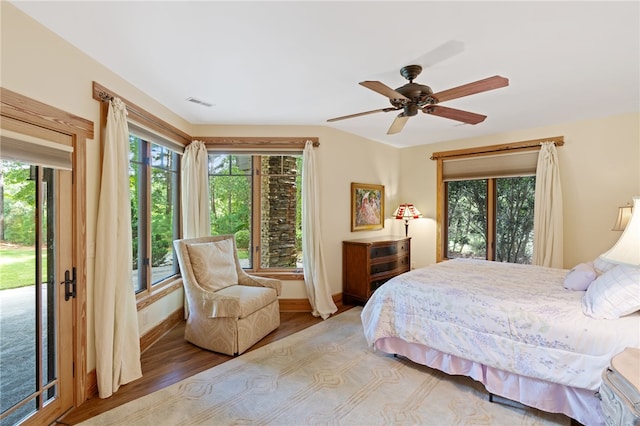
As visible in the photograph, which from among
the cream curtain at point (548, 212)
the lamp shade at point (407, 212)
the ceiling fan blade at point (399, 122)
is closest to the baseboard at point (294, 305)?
the lamp shade at point (407, 212)

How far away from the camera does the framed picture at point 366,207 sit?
15.3 feet

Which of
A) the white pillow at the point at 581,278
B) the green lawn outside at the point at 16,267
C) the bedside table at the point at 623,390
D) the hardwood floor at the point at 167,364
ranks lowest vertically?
the hardwood floor at the point at 167,364

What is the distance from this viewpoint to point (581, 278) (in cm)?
240

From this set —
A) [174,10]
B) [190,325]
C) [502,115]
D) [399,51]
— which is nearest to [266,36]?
[174,10]

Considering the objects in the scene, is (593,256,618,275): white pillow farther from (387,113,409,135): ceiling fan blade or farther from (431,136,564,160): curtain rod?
(431,136,564,160): curtain rod

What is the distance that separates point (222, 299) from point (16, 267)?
1513 mm

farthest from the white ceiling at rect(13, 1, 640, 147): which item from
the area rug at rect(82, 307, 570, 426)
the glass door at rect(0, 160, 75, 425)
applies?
the area rug at rect(82, 307, 570, 426)

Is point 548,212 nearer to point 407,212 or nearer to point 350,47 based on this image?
point 407,212

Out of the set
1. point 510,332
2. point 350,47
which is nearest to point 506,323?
point 510,332

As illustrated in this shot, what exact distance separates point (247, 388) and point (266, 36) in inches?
101

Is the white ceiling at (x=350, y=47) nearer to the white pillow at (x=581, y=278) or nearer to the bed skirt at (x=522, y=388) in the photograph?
the white pillow at (x=581, y=278)

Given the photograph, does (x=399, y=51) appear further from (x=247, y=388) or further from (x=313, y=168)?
(x=247, y=388)

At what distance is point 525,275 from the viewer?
2951mm

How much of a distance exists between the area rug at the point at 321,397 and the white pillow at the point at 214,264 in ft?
2.79
